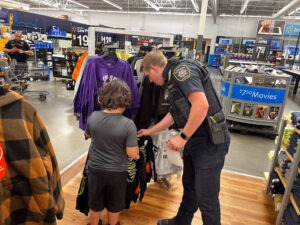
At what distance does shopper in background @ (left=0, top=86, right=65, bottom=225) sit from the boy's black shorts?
84cm

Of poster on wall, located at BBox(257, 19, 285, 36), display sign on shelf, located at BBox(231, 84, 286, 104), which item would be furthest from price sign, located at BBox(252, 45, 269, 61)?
display sign on shelf, located at BBox(231, 84, 286, 104)

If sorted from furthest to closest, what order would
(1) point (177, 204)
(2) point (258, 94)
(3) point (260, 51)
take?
(3) point (260, 51) → (2) point (258, 94) → (1) point (177, 204)

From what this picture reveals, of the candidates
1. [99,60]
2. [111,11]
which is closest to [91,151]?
[99,60]

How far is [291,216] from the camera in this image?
203cm

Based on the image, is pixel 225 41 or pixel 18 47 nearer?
pixel 18 47

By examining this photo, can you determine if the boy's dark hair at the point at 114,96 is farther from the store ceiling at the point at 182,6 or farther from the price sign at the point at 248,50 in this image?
the price sign at the point at 248,50

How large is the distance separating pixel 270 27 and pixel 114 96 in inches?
577

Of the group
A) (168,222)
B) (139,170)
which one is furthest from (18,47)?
(168,222)

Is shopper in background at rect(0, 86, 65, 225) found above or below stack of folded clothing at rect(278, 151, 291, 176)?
above

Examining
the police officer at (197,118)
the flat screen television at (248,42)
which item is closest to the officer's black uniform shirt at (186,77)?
the police officer at (197,118)

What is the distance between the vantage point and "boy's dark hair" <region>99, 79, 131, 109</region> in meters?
1.61

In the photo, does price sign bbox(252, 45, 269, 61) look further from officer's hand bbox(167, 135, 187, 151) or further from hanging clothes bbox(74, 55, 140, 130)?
officer's hand bbox(167, 135, 187, 151)

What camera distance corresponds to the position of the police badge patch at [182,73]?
1.45m

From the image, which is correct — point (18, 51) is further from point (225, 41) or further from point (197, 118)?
point (225, 41)
